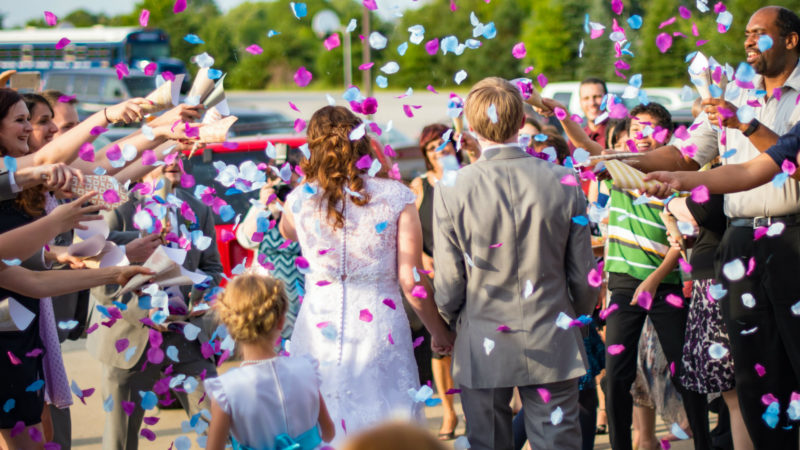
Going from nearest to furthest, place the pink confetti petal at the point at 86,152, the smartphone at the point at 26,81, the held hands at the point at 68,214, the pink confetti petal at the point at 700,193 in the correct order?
the held hands at the point at 68,214
the pink confetti petal at the point at 700,193
the pink confetti petal at the point at 86,152
the smartphone at the point at 26,81

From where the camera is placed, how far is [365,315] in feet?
13.1

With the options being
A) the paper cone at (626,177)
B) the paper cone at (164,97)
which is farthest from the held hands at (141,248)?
the paper cone at (626,177)

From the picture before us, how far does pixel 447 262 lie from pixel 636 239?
1.59 metres

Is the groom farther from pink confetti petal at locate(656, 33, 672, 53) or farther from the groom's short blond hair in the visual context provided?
pink confetti petal at locate(656, 33, 672, 53)

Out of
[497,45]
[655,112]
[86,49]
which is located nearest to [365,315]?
[655,112]

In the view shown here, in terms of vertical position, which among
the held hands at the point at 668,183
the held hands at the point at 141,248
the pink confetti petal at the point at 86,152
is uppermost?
the pink confetti petal at the point at 86,152

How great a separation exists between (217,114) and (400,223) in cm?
103

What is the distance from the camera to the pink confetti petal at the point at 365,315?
13.1 feet

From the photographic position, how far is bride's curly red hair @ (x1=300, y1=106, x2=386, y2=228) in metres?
3.96

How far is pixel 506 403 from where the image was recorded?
391cm

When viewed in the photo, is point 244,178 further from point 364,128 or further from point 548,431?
point 548,431

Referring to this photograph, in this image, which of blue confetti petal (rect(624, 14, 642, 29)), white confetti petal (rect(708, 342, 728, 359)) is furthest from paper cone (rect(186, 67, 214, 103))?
white confetti petal (rect(708, 342, 728, 359))

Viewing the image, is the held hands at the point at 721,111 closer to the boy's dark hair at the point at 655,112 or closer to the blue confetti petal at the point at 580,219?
the blue confetti petal at the point at 580,219

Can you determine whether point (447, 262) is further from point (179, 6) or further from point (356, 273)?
point (179, 6)
